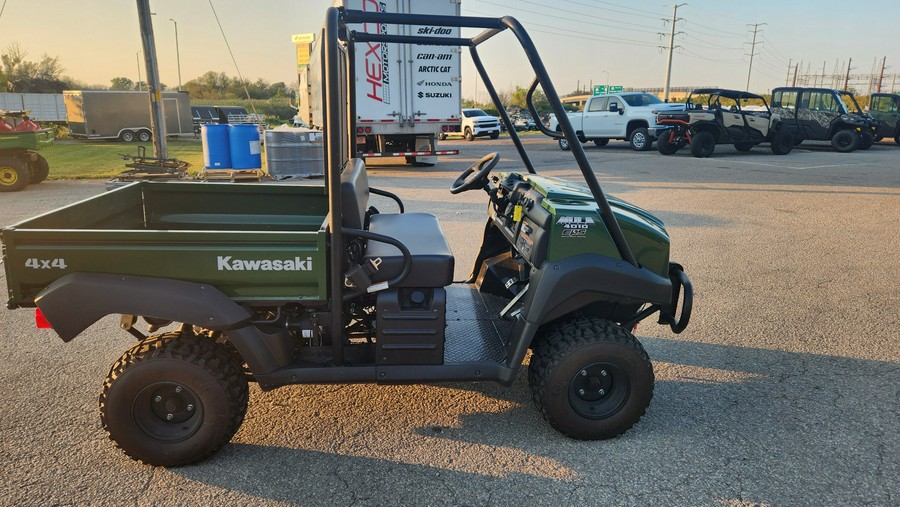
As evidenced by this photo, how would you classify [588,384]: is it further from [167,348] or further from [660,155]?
[660,155]

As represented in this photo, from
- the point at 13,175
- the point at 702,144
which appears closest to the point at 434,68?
the point at 13,175

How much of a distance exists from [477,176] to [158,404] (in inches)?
82.1

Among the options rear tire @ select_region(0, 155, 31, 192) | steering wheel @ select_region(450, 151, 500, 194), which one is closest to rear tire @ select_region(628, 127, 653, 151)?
rear tire @ select_region(0, 155, 31, 192)

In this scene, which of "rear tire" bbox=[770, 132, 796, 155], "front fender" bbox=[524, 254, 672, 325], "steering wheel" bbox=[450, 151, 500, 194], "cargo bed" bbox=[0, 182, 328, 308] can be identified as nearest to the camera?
"cargo bed" bbox=[0, 182, 328, 308]

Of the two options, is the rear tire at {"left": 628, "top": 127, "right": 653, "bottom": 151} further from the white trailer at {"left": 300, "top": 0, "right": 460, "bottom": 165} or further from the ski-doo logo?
the ski-doo logo

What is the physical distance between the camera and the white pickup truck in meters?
19.3

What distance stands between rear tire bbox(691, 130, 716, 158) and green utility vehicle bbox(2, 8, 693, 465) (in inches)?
585

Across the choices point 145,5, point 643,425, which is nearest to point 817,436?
point 643,425

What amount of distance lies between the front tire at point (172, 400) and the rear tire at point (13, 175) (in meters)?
10.1

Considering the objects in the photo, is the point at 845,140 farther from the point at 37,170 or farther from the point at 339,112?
the point at 37,170

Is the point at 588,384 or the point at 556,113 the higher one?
the point at 556,113

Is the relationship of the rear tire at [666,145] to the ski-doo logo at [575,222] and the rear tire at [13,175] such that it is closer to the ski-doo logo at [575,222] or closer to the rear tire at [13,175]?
the rear tire at [13,175]

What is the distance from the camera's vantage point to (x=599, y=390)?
9.99 ft

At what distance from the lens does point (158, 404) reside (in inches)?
111
